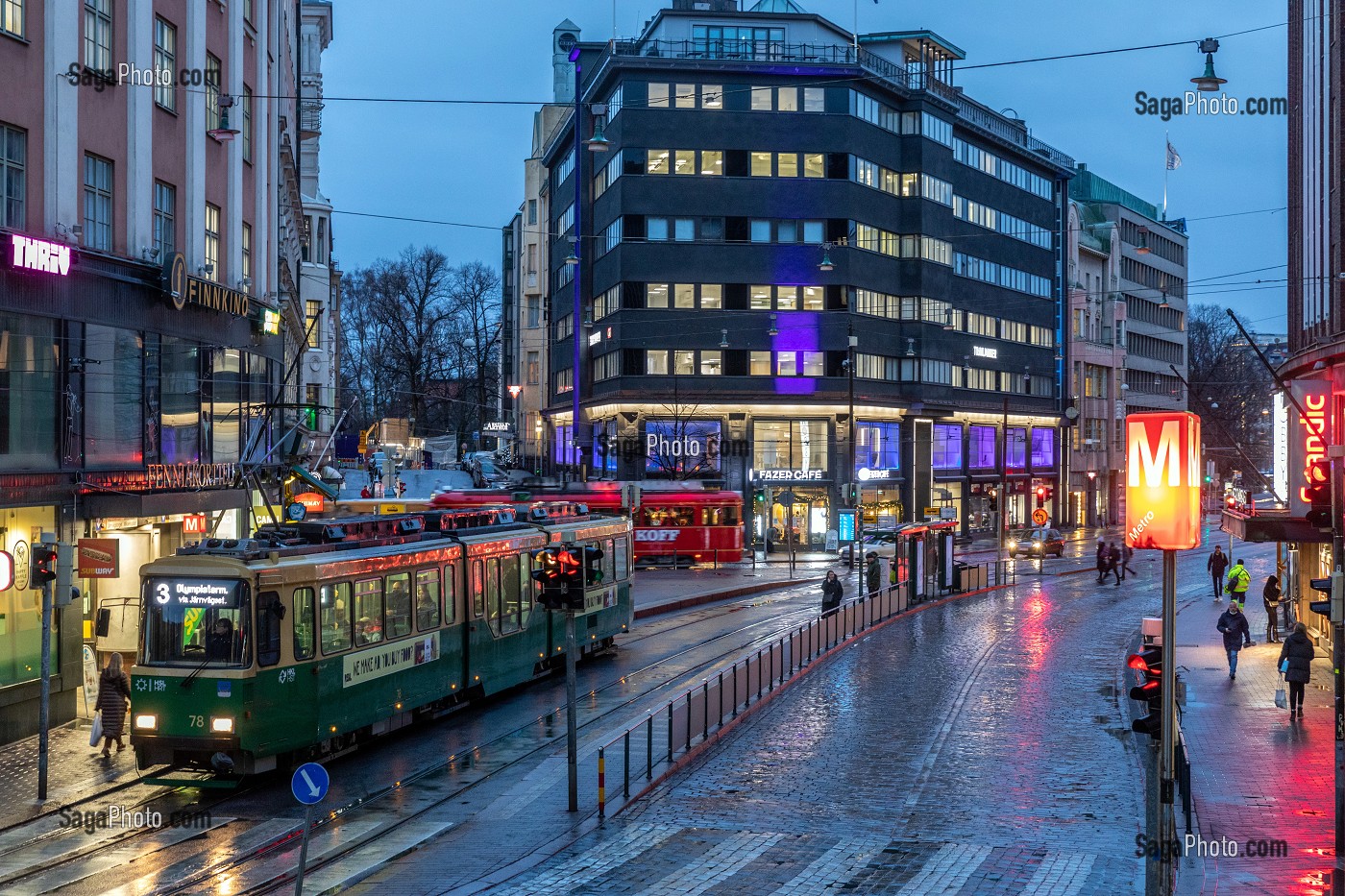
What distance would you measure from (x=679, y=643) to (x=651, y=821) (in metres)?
16.8

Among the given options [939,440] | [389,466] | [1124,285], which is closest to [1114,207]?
[1124,285]

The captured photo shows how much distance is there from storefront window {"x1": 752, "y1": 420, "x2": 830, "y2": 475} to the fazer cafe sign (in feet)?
130

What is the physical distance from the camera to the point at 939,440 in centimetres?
7794

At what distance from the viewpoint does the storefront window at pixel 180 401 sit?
27625mm

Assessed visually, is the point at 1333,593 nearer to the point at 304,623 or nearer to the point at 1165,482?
the point at 1165,482

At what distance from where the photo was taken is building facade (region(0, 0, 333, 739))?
22312mm

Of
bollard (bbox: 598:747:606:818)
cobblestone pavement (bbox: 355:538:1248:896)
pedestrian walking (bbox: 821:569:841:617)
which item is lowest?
cobblestone pavement (bbox: 355:538:1248:896)

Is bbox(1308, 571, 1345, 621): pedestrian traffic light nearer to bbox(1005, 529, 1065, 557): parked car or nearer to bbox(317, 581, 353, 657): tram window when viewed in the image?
bbox(317, 581, 353, 657): tram window

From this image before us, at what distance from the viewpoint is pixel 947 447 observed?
259 ft

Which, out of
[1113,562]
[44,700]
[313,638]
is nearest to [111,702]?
[44,700]

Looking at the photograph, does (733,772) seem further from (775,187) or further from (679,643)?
(775,187)

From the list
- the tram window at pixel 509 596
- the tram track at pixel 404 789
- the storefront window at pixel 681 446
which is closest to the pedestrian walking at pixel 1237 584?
the tram track at pixel 404 789

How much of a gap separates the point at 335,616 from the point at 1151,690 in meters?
11.5

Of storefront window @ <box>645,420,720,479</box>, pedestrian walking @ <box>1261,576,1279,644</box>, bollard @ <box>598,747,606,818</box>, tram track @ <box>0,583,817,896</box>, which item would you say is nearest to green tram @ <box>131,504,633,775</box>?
Result: tram track @ <box>0,583,817,896</box>
